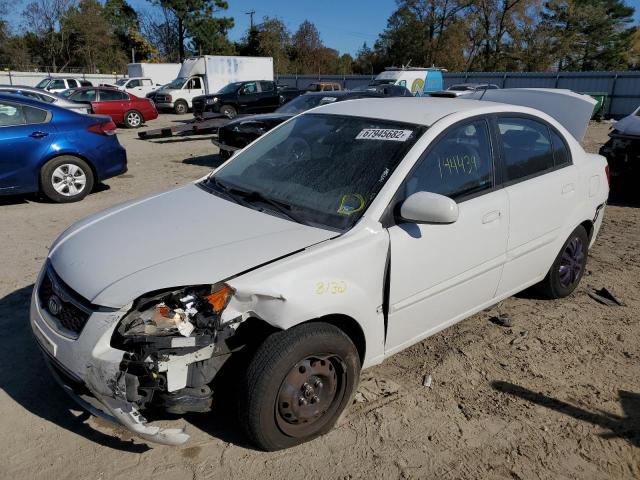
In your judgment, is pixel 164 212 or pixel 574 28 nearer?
pixel 164 212

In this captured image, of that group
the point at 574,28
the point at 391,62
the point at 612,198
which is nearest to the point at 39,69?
the point at 391,62

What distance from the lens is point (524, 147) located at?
3631 mm

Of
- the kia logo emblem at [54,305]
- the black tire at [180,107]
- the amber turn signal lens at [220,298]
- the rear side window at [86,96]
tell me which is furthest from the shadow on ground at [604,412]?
the black tire at [180,107]

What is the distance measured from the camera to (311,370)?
252 cm

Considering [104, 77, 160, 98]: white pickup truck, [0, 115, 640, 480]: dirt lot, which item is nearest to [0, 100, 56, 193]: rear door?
[0, 115, 640, 480]: dirt lot

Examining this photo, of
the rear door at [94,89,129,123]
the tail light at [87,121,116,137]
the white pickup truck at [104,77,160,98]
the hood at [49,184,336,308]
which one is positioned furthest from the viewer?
the white pickup truck at [104,77,160,98]

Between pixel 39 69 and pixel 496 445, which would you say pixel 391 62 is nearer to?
Result: pixel 39 69

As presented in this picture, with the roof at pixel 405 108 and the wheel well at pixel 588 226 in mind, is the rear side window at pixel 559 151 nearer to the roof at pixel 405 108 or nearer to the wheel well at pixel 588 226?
the wheel well at pixel 588 226

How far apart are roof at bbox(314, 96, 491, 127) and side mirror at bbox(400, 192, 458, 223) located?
25.8 inches

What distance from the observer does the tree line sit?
45.7 m

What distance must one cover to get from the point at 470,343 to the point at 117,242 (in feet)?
8.17

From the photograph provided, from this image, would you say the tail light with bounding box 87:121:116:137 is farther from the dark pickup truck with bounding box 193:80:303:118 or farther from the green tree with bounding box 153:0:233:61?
the green tree with bounding box 153:0:233:61

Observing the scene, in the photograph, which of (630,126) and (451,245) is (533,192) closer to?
(451,245)

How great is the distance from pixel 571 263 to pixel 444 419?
2.14 m
